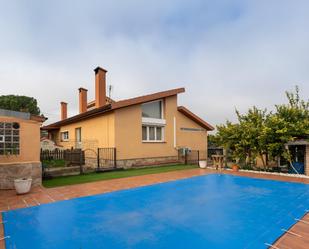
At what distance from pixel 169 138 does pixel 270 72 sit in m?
8.52

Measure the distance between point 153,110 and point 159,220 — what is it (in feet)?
38.5

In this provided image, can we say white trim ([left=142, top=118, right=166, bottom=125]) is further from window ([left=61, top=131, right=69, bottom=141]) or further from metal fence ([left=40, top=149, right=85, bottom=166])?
window ([left=61, top=131, right=69, bottom=141])

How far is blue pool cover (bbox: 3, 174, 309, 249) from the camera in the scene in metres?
3.64

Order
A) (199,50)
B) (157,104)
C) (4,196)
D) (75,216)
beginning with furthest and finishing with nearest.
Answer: (157,104)
(199,50)
(4,196)
(75,216)

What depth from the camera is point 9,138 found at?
7.58 m

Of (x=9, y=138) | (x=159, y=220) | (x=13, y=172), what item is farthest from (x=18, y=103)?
(x=159, y=220)

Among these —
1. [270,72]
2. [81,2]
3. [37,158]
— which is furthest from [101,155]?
[270,72]

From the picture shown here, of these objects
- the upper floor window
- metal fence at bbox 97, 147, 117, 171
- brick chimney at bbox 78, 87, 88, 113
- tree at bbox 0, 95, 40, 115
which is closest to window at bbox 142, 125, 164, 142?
the upper floor window

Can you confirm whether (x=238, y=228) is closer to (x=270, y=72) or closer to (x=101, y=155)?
(x=101, y=155)

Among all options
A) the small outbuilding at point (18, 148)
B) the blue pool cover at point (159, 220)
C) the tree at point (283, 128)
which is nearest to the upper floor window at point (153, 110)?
the tree at point (283, 128)

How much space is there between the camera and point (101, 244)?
3539 millimetres

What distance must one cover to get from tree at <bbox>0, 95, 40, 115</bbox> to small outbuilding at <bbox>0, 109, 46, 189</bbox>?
30.2m

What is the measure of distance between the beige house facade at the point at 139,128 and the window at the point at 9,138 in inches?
218

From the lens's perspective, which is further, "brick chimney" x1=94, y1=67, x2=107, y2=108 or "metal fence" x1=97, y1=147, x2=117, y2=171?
"brick chimney" x1=94, y1=67, x2=107, y2=108
